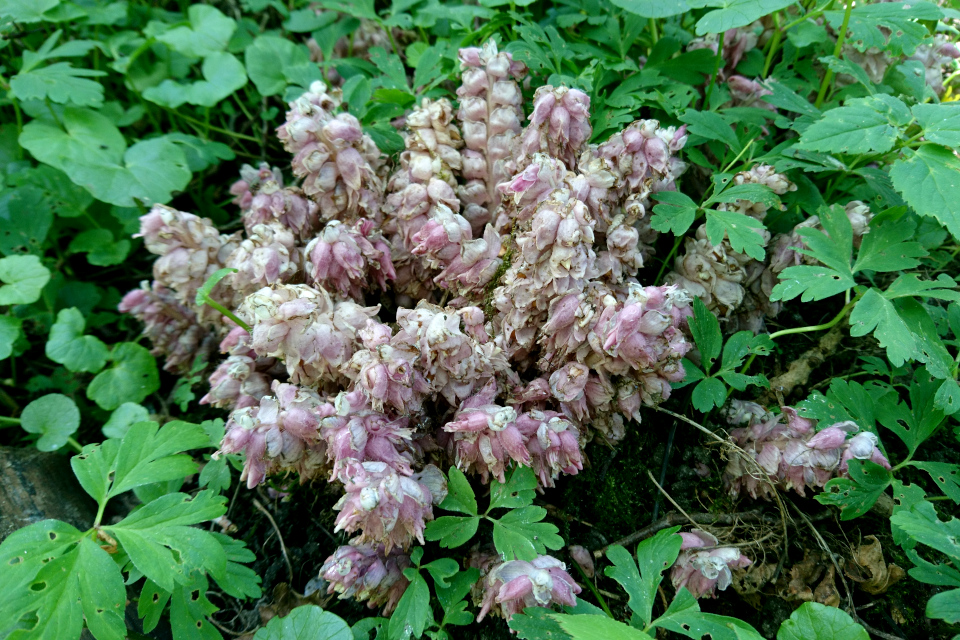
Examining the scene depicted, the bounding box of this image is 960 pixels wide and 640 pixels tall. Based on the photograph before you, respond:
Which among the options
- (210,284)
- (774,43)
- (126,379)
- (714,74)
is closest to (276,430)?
(210,284)

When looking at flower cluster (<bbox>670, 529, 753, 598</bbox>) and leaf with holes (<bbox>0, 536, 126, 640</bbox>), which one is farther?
flower cluster (<bbox>670, 529, 753, 598</bbox>)

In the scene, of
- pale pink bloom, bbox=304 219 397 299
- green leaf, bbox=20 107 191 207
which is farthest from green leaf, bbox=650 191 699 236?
green leaf, bbox=20 107 191 207

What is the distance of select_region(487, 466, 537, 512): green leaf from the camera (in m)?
1.55

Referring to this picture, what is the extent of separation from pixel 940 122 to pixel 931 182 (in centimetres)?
21

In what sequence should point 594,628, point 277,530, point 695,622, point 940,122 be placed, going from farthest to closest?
point 277,530
point 940,122
point 695,622
point 594,628

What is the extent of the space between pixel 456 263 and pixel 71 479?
162 centimetres

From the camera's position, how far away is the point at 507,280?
1710mm

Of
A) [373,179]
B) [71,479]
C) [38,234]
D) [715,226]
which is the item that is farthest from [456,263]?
[38,234]

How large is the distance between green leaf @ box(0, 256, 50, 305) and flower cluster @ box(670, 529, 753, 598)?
2333 mm

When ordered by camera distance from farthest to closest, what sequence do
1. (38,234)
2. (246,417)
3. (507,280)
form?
(38,234) < (507,280) < (246,417)

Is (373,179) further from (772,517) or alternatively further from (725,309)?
(772,517)

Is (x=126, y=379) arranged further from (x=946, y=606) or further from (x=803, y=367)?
(x=946, y=606)

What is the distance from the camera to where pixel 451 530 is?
1516mm

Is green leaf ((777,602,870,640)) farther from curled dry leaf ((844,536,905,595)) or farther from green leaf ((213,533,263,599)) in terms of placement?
green leaf ((213,533,263,599))
